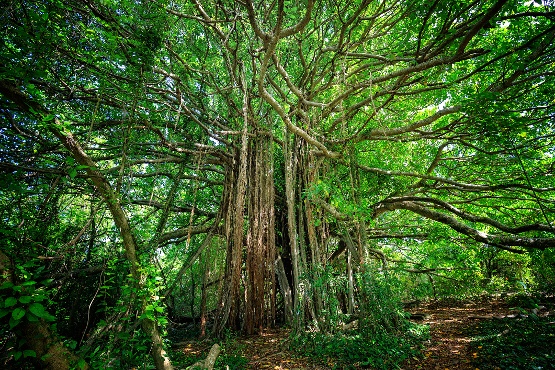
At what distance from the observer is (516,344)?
2707mm

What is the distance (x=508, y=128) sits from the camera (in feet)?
10.1

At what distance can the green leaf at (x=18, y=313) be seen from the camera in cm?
139

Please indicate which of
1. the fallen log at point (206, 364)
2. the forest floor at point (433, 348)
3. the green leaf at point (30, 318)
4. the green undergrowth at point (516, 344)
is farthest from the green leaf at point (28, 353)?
the green undergrowth at point (516, 344)

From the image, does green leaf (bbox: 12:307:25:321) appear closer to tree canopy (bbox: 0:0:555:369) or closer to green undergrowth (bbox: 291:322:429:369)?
tree canopy (bbox: 0:0:555:369)

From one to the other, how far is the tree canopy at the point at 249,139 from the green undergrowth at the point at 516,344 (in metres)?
1.17

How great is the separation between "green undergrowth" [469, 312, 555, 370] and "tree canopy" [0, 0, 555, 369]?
1.17 meters

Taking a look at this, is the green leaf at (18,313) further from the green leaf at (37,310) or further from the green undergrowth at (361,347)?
the green undergrowth at (361,347)

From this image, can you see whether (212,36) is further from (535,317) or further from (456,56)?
(535,317)

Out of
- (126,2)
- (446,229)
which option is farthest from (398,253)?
(126,2)

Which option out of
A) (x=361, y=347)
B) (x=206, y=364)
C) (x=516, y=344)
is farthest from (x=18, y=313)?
(x=516, y=344)

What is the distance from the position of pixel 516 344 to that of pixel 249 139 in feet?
14.4

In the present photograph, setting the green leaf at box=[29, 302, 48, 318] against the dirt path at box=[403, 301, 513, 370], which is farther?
the dirt path at box=[403, 301, 513, 370]

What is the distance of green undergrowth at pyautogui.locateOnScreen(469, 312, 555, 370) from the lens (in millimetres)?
2291

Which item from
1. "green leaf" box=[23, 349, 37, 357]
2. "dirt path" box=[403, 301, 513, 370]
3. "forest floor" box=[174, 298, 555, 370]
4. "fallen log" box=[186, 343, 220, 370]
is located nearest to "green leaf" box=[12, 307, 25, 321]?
"green leaf" box=[23, 349, 37, 357]
